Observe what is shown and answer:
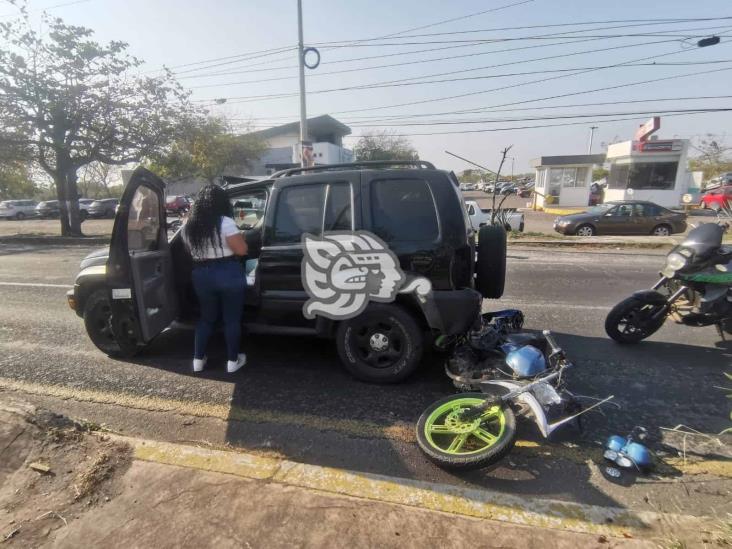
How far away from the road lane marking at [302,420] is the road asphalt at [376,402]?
0.01 meters

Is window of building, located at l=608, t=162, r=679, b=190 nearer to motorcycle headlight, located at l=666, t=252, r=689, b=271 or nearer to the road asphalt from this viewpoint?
the road asphalt

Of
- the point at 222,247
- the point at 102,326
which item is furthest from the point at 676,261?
the point at 102,326

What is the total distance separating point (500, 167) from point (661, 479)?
8.99 meters

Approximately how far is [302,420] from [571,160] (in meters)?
29.7

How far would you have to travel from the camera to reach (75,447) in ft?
8.59

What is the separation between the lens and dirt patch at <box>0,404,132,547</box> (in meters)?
2.08

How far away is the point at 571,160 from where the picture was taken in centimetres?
2766

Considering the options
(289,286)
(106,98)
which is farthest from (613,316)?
(106,98)

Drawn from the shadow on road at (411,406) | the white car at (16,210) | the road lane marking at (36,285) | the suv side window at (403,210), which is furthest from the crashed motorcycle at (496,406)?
the white car at (16,210)

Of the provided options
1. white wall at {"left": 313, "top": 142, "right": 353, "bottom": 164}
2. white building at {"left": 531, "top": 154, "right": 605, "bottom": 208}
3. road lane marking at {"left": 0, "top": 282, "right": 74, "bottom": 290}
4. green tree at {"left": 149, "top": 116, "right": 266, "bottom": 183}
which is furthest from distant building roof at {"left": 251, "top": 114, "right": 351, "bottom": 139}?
road lane marking at {"left": 0, "top": 282, "right": 74, "bottom": 290}

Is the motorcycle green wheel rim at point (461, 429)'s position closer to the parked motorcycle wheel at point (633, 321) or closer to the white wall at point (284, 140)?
the parked motorcycle wheel at point (633, 321)

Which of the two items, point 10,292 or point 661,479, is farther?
point 10,292

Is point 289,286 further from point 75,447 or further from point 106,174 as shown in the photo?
point 106,174

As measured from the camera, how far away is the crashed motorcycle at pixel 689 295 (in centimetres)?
401
